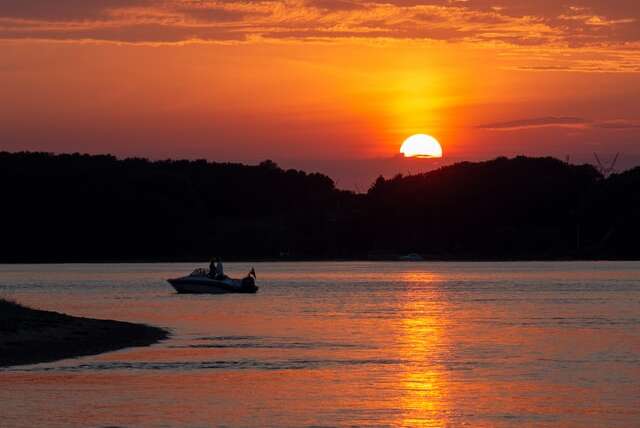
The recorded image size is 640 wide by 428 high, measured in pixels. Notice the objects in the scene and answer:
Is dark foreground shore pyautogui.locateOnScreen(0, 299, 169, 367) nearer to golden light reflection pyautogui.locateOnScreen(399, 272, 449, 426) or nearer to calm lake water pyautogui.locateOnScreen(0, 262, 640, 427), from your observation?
calm lake water pyautogui.locateOnScreen(0, 262, 640, 427)

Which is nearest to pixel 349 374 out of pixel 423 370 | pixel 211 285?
pixel 423 370

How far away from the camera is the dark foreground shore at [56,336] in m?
41.5

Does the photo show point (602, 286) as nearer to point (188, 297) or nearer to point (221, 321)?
point (188, 297)

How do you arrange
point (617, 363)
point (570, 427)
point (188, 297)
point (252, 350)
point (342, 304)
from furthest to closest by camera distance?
point (188, 297) < point (342, 304) < point (252, 350) < point (617, 363) < point (570, 427)

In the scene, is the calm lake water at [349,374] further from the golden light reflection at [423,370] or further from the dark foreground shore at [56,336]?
the dark foreground shore at [56,336]

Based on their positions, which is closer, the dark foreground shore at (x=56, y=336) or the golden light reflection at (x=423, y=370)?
the golden light reflection at (x=423, y=370)

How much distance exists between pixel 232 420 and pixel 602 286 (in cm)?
9138

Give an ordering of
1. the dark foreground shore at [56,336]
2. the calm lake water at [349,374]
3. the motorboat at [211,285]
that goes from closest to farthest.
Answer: the calm lake water at [349,374]
the dark foreground shore at [56,336]
the motorboat at [211,285]

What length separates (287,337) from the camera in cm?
5178

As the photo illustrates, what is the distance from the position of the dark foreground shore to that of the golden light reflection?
32.9 feet

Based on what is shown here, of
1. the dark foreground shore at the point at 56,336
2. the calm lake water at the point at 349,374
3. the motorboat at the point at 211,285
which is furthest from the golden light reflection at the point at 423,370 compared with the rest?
the motorboat at the point at 211,285

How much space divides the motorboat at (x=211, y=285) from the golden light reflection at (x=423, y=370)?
17.7 meters

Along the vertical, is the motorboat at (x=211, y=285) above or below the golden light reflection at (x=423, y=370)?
above

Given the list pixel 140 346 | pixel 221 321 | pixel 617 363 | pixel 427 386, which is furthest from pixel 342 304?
pixel 427 386
